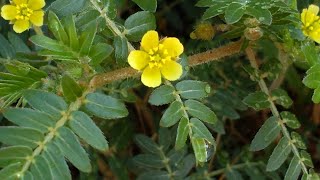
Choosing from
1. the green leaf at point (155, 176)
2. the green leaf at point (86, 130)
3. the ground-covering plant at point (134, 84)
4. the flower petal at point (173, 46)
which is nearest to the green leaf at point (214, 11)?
the ground-covering plant at point (134, 84)

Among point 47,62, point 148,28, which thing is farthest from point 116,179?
point 148,28

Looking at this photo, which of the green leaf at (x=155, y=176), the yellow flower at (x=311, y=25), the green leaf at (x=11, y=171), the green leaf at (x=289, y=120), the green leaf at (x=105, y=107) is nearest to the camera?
the green leaf at (x=11, y=171)

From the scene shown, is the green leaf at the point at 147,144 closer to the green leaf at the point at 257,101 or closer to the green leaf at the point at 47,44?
the green leaf at the point at 257,101

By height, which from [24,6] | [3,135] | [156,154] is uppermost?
[24,6]

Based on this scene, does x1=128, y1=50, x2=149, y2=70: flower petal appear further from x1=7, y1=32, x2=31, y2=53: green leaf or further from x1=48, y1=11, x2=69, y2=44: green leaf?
x1=7, y1=32, x2=31, y2=53: green leaf

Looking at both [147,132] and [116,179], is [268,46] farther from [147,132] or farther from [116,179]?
[116,179]

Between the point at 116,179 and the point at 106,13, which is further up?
the point at 106,13

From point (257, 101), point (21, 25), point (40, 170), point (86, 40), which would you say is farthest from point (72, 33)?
point (257, 101)
